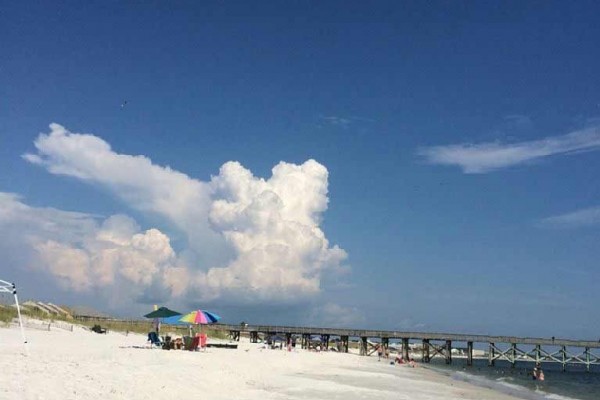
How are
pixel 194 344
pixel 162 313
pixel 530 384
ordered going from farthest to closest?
pixel 530 384 → pixel 162 313 → pixel 194 344

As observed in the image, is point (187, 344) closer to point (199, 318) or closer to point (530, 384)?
point (199, 318)

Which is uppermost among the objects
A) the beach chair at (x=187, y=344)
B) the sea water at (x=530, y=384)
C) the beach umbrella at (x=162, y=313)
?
the beach umbrella at (x=162, y=313)

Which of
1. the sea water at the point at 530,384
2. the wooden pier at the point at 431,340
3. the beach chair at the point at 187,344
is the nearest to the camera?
the beach chair at the point at 187,344

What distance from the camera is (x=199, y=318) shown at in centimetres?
3481

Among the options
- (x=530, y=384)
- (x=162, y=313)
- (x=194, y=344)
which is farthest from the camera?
(x=530, y=384)

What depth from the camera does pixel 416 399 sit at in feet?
66.3

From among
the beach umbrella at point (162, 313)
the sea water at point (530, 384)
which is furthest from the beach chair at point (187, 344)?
the sea water at point (530, 384)

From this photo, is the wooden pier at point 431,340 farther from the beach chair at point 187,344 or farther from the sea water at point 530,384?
the beach chair at point 187,344

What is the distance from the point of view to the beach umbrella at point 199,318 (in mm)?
34625

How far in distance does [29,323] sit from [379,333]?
138 ft

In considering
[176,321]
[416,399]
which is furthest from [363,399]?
[176,321]

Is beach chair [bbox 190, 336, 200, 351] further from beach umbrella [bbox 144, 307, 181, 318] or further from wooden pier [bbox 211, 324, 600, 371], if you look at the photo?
wooden pier [bbox 211, 324, 600, 371]

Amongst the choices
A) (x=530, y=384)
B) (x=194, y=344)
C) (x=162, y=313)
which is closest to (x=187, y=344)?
(x=194, y=344)

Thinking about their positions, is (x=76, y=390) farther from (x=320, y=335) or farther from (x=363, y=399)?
(x=320, y=335)
